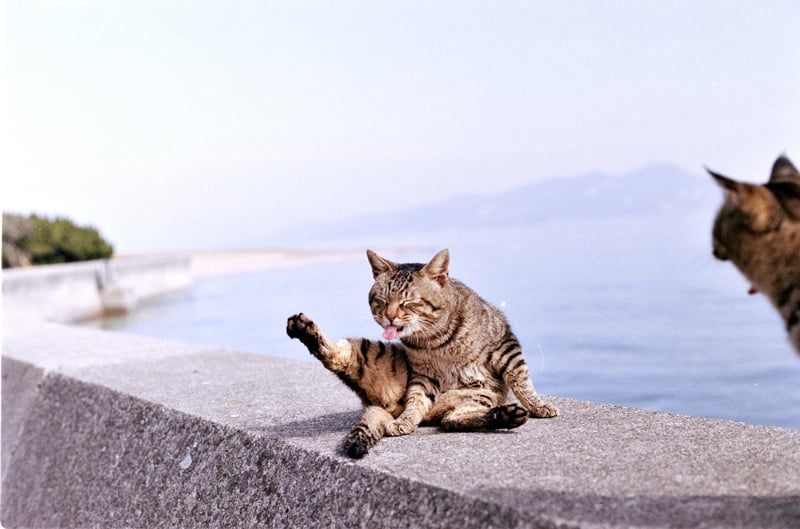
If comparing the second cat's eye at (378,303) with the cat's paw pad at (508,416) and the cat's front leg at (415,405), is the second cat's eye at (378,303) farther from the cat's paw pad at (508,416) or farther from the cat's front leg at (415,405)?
the cat's paw pad at (508,416)

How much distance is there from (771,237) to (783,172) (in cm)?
26

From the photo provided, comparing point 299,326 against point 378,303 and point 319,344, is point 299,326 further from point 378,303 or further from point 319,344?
point 378,303

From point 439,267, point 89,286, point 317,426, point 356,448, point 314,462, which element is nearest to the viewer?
point 356,448

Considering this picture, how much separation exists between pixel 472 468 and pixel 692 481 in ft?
1.83

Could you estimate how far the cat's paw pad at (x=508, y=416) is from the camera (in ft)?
9.02

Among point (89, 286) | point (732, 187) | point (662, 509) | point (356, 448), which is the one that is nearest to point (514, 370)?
point (356, 448)

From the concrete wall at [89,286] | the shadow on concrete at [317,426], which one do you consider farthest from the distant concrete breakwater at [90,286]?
the shadow on concrete at [317,426]

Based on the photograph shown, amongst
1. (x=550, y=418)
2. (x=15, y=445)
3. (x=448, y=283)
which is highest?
(x=448, y=283)

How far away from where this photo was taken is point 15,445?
16.1ft

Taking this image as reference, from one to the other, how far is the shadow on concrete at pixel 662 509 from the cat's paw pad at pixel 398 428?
0.66 metres

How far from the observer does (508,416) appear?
2.76 meters

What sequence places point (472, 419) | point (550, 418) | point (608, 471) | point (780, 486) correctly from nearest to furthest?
point (780, 486) → point (608, 471) → point (472, 419) → point (550, 418)

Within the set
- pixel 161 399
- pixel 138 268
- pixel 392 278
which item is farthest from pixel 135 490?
pixel 138 268

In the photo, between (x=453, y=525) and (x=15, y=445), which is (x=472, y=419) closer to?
(x=453, y=525)
